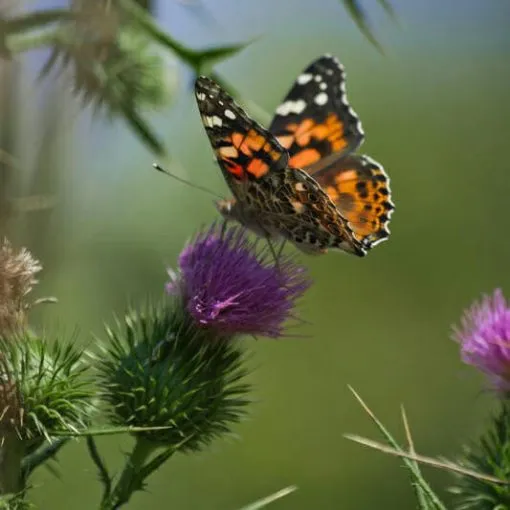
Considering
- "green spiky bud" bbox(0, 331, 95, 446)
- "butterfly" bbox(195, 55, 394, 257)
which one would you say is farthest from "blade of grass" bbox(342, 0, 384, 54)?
"green spiky bud" bbox(0, 331, 95, 446)

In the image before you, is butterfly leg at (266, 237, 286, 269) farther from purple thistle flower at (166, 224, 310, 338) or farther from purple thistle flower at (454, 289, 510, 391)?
purple thistle flower at (454, 289, 510, 391)

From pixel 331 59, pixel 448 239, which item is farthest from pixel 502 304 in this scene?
pixel 448 239

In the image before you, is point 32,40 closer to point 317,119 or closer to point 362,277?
point 317,119

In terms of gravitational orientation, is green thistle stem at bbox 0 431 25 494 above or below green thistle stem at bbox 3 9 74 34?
below

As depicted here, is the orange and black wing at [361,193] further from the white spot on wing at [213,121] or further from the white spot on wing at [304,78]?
the white spot on wing at [213,121]

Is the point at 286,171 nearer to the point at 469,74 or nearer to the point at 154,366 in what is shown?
the point at 154,366

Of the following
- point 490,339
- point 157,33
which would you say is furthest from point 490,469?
point 157,33
